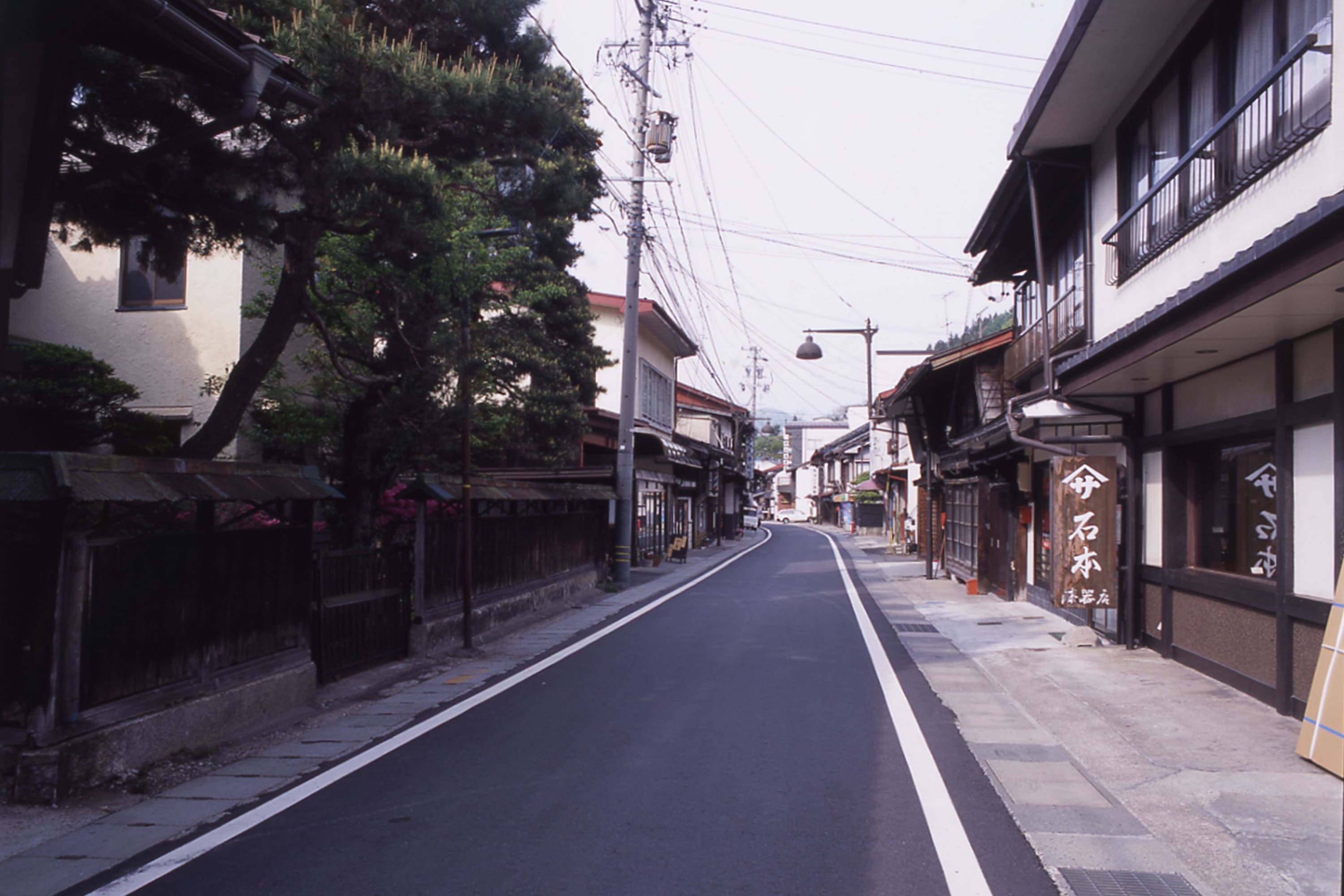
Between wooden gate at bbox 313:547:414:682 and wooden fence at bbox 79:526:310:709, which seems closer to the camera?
wooden fence at bbox 79:526:310:709

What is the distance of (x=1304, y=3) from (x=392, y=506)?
13292mm

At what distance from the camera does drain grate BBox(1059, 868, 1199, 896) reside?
449 centimetres

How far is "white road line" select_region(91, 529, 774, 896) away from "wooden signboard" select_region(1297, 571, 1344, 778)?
6.58 m

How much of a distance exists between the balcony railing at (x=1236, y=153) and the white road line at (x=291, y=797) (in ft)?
27.4

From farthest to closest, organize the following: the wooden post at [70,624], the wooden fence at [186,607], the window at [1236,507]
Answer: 1. the window at [1236,507]
2. the wooden fence at [186,607]
3. the wooden post at [70,624]

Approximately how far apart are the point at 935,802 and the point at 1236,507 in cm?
587

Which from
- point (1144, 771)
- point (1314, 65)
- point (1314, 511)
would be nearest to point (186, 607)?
point (1144, 771)

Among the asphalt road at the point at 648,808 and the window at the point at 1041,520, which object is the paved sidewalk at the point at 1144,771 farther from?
the window at the point at 1041,520

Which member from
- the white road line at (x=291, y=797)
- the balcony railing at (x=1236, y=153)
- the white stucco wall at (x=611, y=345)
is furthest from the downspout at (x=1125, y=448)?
the white stucco wall at (x=611, y=345)

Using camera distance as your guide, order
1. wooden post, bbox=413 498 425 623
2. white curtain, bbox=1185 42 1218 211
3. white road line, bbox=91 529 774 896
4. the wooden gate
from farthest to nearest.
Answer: wooden post, bbox=413 498 425 623, the wooden gate, white curtain, bbox=1185 42 1218 211, white road line, bbox=91 529 774 896

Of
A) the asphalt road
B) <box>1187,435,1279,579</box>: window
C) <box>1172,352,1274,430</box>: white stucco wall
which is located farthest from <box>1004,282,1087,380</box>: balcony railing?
the asphalt road

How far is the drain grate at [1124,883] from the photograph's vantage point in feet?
14.7

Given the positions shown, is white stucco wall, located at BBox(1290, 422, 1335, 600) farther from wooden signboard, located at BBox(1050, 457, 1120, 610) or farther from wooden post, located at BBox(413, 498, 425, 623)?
wooden post, located at BBox(413, 498, 425, 623)

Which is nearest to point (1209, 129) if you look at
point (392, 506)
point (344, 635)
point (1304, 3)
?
point (1304, 3)
